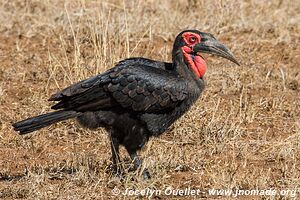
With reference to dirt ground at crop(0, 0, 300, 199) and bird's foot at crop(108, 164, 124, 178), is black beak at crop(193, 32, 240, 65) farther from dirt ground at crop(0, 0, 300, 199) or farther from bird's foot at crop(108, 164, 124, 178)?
bird's foot at crop(108, 164, 124, 178)

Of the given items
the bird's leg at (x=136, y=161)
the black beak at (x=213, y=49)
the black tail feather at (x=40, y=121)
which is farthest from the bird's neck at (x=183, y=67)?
the black tail feather at (x=40, y=121)

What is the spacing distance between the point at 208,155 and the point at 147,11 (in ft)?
12.3

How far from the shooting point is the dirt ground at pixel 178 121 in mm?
5250

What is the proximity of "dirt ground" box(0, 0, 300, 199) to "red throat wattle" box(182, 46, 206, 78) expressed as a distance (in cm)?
69

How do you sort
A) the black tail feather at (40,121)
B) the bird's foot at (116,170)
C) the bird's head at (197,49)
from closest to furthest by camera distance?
the black tail feather at (40,121) → the bird's foot at (116,170) → the bird's head at (197,49)

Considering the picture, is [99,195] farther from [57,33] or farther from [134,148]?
[57,33]

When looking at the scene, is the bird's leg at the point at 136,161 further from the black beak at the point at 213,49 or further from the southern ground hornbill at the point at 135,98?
the black beak at the point at 213,49

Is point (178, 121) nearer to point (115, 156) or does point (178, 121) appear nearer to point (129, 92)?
point (115, 156)

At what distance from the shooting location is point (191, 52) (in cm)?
549

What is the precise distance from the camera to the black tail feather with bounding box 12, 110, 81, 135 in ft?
17.1

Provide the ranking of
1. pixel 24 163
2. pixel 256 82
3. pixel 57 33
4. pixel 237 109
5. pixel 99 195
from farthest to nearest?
pixel 57 33, pixel 256 82, pixel 237 109, pixel 24 163, pixel 99 195

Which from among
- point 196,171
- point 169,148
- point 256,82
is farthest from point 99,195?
point 256,82

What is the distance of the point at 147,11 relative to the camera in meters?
9.38

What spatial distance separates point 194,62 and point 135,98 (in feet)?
1.73
